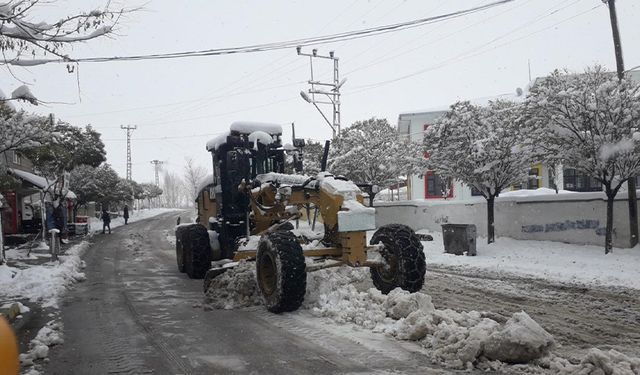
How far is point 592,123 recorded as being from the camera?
43.3ft

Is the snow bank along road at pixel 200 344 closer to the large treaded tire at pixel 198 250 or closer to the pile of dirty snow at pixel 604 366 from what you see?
the pile of dirty snow at pixel 604 366

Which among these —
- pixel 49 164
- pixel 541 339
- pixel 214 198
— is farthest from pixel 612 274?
pixel 49 164

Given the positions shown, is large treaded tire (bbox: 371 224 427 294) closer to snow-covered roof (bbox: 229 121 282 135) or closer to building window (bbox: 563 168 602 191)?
snow-covered roof (bbox: 229 121 282 135)

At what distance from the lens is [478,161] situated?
16.6m

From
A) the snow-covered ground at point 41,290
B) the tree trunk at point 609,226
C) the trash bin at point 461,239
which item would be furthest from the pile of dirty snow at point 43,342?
the tree trunk at point 609,226

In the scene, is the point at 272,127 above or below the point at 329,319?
above

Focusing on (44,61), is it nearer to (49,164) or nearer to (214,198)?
(214,198)

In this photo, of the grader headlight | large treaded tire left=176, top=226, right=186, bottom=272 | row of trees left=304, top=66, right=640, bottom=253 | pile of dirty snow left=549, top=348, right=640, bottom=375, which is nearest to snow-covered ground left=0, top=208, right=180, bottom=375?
large treaded tire left=176, top=226, right=186, bottom=272

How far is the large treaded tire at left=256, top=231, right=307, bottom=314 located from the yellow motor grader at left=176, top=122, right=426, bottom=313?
0.01 metres

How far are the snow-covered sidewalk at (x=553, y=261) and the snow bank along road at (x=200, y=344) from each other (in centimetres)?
688

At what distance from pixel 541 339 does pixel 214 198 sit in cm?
763

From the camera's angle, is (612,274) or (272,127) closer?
(272,127)

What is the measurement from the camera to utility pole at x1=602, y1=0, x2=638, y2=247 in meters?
14.4

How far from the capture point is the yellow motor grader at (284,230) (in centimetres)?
715
